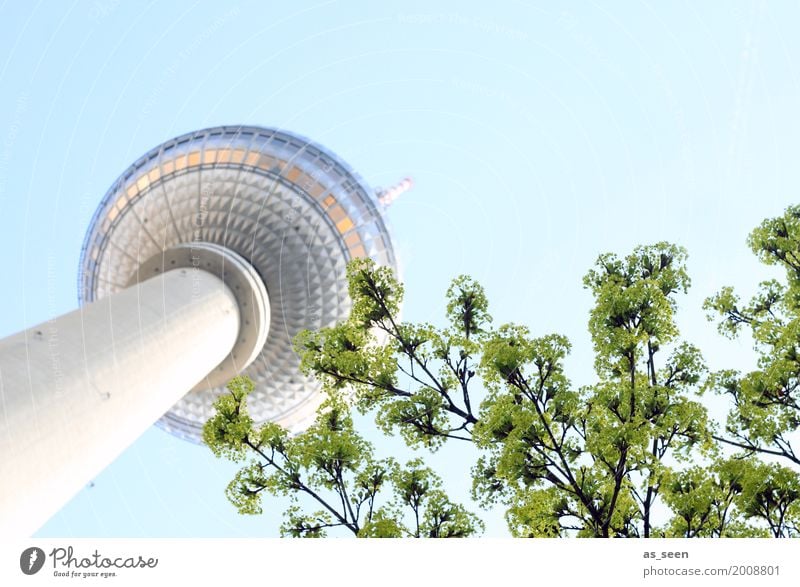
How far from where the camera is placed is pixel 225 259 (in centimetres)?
2092

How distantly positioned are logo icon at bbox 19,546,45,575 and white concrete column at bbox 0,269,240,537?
9.15 ft

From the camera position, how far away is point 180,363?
50.8 ft

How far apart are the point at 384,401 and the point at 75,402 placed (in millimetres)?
5313

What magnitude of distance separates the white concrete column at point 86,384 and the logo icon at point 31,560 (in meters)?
2.79

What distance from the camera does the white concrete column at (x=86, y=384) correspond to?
9.27 meters

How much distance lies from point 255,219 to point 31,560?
1767cm

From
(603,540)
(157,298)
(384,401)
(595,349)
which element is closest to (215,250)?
(157,298)

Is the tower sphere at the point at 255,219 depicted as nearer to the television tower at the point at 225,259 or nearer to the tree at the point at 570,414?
the television tower at the point at 225,259

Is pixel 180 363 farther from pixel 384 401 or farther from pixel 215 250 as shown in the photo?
pixel 384 401

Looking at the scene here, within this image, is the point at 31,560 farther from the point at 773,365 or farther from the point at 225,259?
the point at 225,259

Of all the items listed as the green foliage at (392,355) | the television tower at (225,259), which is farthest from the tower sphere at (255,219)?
the green foliage at (392,355)

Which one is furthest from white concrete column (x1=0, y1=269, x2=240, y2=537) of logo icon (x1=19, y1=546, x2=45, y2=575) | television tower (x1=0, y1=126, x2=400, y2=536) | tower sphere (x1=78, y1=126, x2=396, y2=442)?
tower sphere (x1=78, y1=126, x2=396, y2=442)

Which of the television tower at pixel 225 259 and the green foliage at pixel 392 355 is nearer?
→ the green foliage at pixel 392 355

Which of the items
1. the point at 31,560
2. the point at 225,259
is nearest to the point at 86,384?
the point at 31,560
